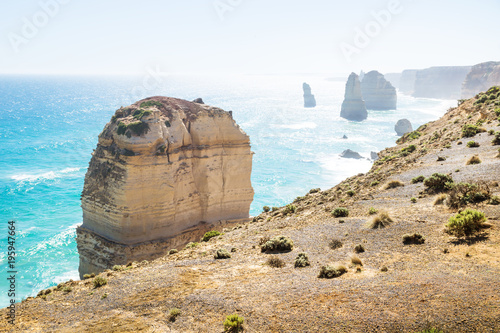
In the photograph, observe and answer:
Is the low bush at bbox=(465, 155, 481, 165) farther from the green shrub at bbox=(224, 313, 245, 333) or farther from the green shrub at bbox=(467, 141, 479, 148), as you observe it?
the green shrub at bbox=(224, 313, 245, 333)

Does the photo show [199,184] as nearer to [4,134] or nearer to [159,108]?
[159,108]

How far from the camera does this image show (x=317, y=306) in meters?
11.6

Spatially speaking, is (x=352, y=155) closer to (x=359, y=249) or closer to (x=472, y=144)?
(x=472, y=144)

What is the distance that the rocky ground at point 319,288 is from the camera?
1067cm

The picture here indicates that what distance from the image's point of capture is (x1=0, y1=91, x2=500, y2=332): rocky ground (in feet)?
35.0

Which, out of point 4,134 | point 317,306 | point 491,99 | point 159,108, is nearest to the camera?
point 317,306

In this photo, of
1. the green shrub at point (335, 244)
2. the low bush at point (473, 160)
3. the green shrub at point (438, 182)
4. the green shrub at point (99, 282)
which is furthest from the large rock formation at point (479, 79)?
the green shrub at point (99, 282)

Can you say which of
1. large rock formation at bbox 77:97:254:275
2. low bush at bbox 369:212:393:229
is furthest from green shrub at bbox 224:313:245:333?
large rock formation at bbox 77:97:254:275

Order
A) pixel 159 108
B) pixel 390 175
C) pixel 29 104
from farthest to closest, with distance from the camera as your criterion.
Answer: pixel 29 104
pixel 159 108
pixel 390 175

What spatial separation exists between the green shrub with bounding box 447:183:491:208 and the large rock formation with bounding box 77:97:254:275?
71.9 ft

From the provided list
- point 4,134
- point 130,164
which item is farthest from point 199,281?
point 4,134

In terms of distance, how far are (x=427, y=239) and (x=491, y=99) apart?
119ft

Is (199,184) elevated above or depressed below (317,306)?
below

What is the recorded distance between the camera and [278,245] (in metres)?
17.6
